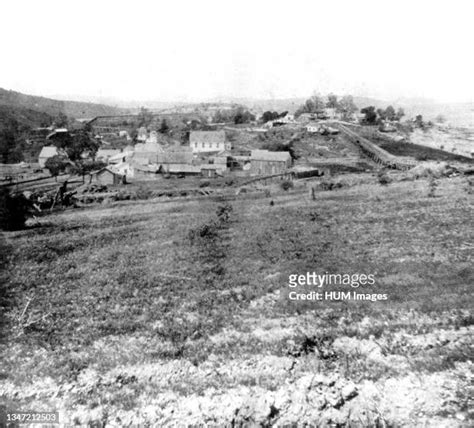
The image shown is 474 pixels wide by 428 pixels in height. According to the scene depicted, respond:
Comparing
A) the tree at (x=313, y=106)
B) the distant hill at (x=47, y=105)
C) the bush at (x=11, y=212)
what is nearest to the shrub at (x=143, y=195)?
the bush at (x=11, y=212)

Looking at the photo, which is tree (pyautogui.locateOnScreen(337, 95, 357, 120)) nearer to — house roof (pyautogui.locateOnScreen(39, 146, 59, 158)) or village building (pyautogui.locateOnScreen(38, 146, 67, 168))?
village building (pyautogui.locateOnScreen(38, 146, 67, 168))

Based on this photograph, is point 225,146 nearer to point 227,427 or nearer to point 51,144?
point 51,144

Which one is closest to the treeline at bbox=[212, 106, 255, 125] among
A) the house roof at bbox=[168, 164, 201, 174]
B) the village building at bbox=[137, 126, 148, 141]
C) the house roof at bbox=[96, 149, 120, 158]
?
the village building at bbox=[137, 126, 148, 141]

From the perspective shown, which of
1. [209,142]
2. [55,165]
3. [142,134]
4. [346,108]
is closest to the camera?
[55,165]

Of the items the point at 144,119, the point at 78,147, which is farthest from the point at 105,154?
→ the point at 144,119

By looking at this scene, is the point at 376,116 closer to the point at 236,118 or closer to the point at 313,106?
the point at 313,106

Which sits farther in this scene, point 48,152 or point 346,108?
point 346,108

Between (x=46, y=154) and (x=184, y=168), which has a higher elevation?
(x=46, y=154)

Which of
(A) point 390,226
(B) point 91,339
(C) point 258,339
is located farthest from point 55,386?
(A) point 390,226

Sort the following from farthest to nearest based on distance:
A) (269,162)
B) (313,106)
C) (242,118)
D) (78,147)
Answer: (313,106)
(242,118)
(78,147)
(269,162)
